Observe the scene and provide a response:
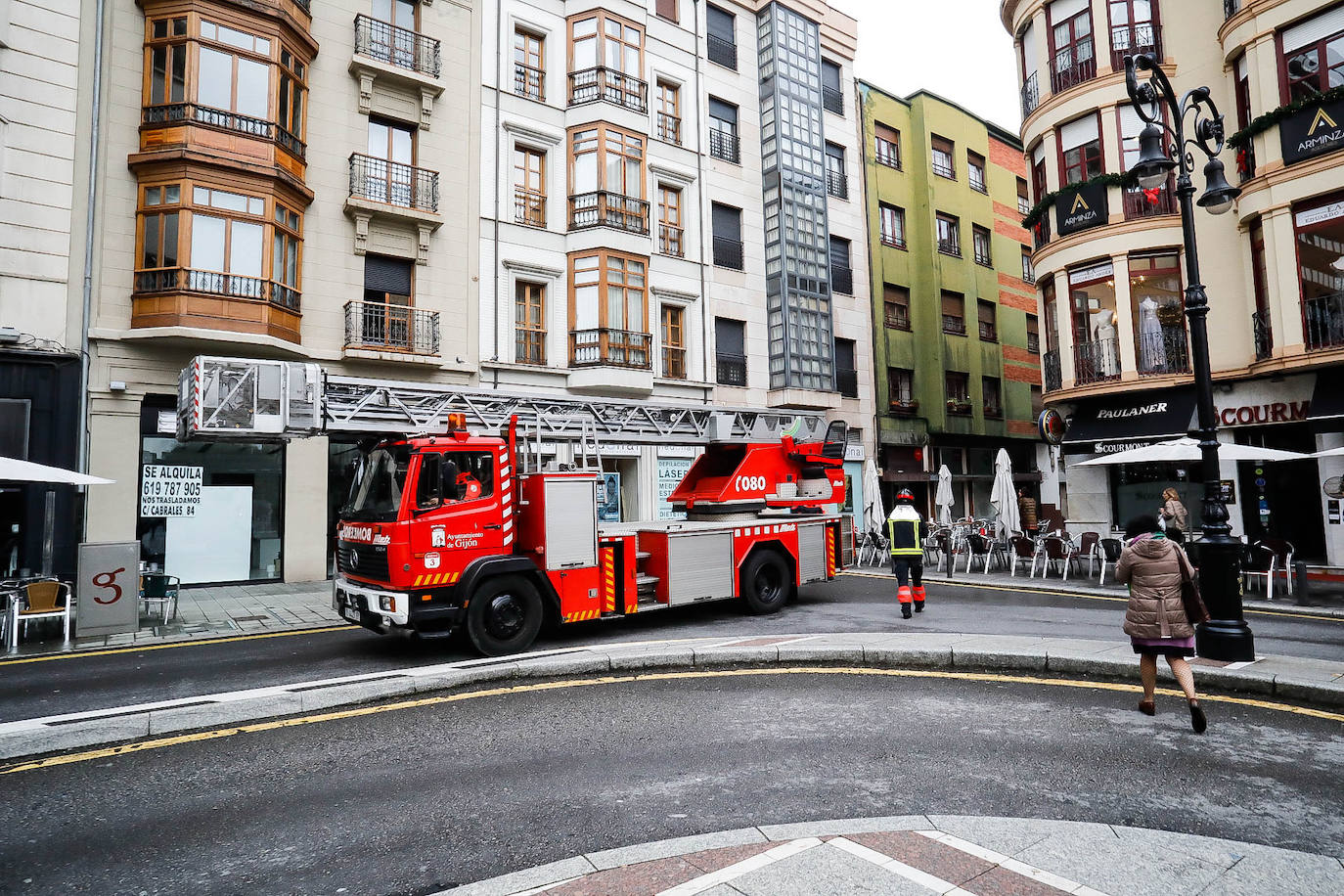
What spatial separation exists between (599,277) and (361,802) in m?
17.2

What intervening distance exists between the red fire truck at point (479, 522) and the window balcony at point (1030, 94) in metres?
16.6

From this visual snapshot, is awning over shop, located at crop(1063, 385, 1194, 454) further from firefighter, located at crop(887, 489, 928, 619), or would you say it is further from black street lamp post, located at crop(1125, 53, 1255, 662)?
black street lamp post, located at crop(1125, 53, 1255, 662)

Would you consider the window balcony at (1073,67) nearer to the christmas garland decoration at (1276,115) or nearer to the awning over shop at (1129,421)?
the christmas garland decoration at (1276,115)

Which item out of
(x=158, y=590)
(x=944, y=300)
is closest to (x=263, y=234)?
(x=158, y=590)

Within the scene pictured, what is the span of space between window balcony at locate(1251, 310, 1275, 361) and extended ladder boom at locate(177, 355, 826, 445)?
13.3 m

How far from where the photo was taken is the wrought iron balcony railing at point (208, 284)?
587 inches

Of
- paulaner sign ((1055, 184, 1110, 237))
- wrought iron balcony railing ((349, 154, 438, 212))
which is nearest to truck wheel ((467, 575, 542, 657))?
wrought iron balcony railing ((349, 154, 438, 212))

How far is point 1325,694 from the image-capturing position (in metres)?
6.25

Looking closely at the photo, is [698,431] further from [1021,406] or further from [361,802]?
[1021,406]

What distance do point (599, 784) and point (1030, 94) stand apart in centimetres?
2335

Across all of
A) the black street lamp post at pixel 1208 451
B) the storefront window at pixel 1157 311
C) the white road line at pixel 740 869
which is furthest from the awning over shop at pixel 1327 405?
the white road line at pixel 740 869

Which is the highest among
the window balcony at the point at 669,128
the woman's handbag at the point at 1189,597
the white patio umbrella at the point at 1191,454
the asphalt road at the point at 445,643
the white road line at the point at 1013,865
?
the window balcony at the point at 669,128

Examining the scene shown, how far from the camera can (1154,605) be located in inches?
236

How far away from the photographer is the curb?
5.97 m
